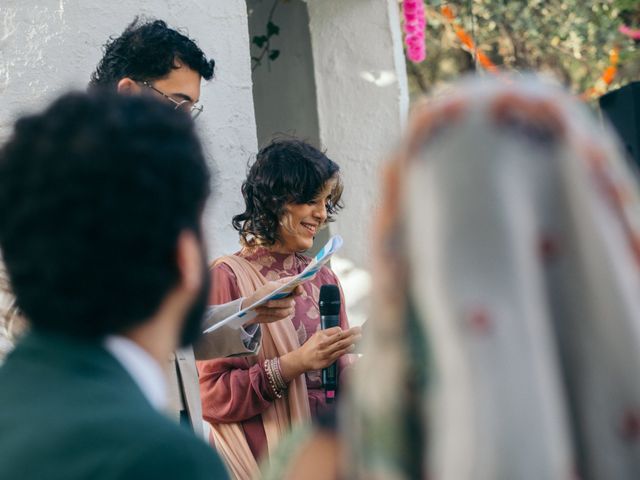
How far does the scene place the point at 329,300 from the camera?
11.6 ft

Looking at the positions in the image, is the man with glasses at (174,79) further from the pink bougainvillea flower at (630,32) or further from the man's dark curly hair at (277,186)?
the pink bougainvillea flower at (630,32)

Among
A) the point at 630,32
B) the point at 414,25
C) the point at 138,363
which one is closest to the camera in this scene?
the point at 138,363

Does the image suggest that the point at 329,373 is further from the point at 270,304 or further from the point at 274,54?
the point at 274,54

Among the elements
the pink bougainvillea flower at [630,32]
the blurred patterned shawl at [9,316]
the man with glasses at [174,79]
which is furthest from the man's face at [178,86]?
the pink bougainvillea flower at [630,32]

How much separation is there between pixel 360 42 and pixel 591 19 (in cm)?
510

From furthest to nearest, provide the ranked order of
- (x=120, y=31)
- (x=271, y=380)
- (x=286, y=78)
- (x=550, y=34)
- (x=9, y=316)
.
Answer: (x=550, y=34)
(x=286, y=78)
(x=120, y=31)
(x=271, y=380)
(x=9, y=316)

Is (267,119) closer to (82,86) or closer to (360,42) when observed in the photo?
(360,42)

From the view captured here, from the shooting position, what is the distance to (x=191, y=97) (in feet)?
11.1

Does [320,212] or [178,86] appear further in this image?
[320,212]

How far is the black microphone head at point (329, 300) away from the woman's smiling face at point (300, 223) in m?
0.21

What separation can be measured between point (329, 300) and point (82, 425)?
2.16 m

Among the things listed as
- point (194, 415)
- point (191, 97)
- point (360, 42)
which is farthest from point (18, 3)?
point (360, 42)

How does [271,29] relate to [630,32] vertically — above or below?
below

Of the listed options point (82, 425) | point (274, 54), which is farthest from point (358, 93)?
point (82, 425)
